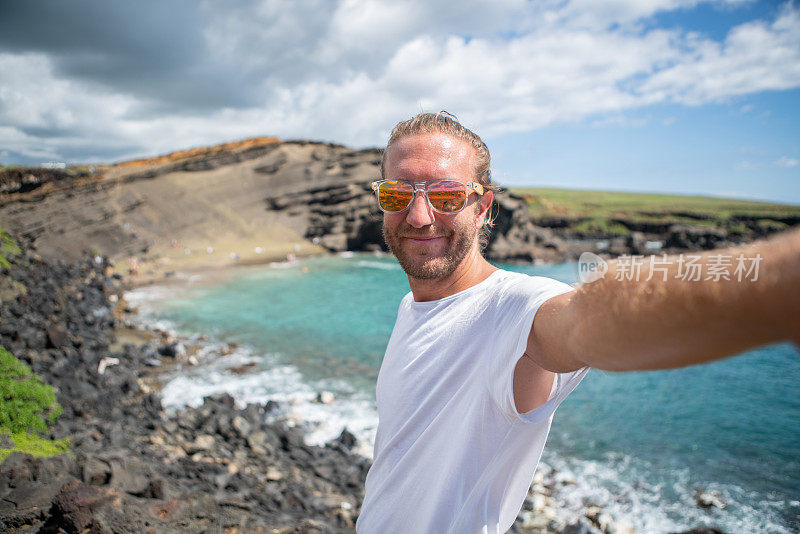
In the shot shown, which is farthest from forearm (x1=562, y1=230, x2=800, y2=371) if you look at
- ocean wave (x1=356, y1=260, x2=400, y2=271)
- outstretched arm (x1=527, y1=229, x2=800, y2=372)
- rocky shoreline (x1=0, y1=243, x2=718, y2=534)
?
ocean wave (x1=356, y1=260, x2=400, y2=271)

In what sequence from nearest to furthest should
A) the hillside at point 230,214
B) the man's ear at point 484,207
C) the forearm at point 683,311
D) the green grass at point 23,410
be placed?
the forearm at point 683,311, the man's ear at point 484,207, the green grass at point 23,410, the hillside at point 230,214

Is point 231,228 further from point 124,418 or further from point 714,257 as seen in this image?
point 714,257

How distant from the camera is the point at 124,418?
26.4 ft

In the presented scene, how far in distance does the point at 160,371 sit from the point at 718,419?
15738mm

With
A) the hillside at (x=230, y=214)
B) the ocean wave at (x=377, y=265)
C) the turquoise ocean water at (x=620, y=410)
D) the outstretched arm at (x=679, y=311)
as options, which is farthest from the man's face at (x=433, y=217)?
the ocean wave at (x=377, y=265)

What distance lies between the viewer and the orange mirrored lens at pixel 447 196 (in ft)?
6.53

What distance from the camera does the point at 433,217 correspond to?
199 cm

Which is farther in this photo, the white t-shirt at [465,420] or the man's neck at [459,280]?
the man's neck at [459,280]

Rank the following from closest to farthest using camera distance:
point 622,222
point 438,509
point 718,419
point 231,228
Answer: point 438,509
point 718,419
point 231,228
point 622,222

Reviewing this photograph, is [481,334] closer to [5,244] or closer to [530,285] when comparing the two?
[530,285]

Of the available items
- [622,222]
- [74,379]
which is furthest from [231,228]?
[622,222]

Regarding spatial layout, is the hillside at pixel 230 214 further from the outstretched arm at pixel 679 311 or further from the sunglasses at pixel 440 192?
the outstretched arm at pixel 679 311

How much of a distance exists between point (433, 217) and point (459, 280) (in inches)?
12.4

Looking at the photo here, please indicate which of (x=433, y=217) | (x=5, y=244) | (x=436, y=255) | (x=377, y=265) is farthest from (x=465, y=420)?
(x=377, y=265)
